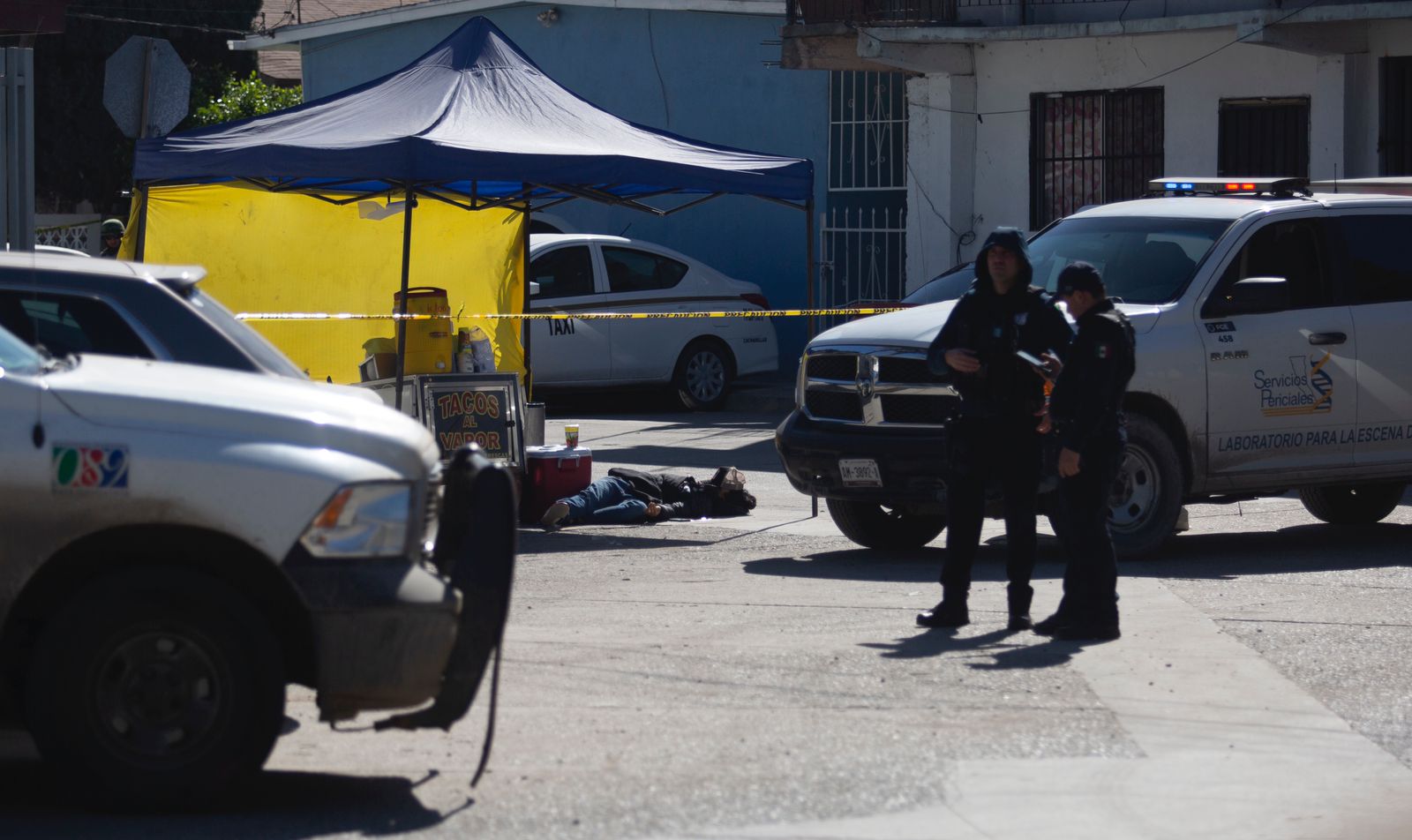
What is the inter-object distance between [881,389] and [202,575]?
5179 millimetres

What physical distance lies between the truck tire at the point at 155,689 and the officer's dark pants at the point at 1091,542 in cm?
388

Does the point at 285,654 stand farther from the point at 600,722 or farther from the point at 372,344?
the point at 372,344

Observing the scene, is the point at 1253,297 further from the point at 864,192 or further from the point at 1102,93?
the point at 864,192

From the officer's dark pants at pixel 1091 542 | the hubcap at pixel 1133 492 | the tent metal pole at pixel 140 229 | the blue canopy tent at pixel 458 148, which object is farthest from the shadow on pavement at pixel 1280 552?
the tent metal pole at pixel 140 229

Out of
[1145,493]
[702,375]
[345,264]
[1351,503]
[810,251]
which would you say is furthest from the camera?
[702,375]

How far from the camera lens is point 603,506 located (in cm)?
1162

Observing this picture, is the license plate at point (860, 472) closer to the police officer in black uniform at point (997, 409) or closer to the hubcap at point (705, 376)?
the police officer in black uniform at point (997, 409)

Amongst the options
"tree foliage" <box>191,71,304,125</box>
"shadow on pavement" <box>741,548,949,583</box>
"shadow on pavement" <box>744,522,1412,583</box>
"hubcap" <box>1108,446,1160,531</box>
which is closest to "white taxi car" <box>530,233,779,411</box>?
"shadow on pavement" <box>741,548,949,583</box>

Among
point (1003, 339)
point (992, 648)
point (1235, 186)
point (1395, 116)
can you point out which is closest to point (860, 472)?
point (1003, 339)

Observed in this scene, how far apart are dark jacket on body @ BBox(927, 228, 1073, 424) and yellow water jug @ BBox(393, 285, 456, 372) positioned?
5.43 m

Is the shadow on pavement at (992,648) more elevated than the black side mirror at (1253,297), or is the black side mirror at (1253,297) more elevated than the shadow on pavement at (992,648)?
the black side mirror at (1253,297)

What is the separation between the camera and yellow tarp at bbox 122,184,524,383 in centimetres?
1412

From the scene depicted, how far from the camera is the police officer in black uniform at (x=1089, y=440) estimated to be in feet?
25.4

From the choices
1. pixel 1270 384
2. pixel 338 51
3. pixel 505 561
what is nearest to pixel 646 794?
pixel 505 561
